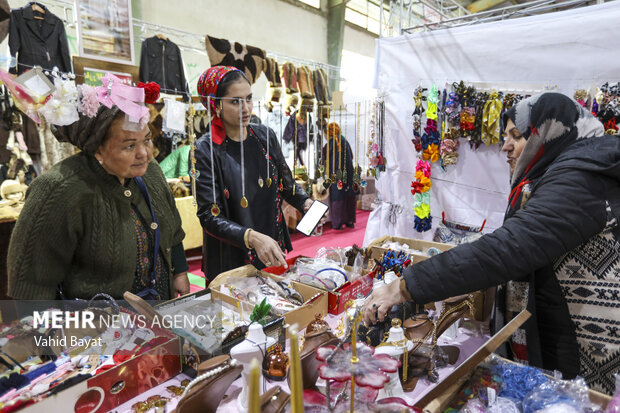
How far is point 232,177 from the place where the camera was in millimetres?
1944

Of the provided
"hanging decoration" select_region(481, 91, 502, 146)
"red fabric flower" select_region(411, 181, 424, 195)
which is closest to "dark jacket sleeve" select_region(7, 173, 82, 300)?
"red fabric flower" select_region(411, 181, 424, 195)

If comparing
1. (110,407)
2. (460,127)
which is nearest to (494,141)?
(460,127)

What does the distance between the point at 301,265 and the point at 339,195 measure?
4448mm

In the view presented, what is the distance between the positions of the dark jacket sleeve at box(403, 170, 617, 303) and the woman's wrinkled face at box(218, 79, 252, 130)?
1279mm

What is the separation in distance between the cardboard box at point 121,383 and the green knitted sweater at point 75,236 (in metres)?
0.39

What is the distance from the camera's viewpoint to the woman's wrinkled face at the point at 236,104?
189 centimetres

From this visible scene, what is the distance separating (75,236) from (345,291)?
101 centimetres

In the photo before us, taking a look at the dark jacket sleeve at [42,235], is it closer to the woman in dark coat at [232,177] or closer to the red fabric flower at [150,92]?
the red fabric flower at [150,92]

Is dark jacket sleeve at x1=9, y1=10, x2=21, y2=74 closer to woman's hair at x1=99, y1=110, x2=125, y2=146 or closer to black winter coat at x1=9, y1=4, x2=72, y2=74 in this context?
black winter coat at x1=9, y1=4, x2=72, y2=74

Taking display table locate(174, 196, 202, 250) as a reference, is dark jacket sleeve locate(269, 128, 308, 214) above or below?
above

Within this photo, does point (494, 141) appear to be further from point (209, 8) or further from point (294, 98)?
point (209, 8)

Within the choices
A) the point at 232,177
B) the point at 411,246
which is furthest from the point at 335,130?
the point at 232,177

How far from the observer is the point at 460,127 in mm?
3080

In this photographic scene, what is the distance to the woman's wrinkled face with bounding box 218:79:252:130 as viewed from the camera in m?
1.89
